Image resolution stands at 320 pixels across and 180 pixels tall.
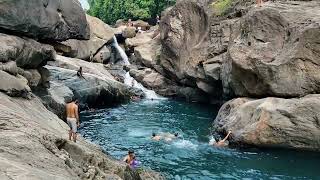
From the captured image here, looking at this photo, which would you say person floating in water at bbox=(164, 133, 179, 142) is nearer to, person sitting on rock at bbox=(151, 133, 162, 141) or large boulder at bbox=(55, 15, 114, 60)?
person sitting on rock at bbox=(151, 133, 162, 141)

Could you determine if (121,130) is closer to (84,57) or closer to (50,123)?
(50,123)

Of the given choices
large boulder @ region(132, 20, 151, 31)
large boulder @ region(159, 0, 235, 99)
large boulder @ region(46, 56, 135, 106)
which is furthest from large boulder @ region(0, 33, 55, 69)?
large boulder @ region(132, 20, 151, 31)

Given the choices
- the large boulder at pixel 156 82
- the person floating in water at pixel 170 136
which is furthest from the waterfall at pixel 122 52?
the person floating in water at pixel 170 136

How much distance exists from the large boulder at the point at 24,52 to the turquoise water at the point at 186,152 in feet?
20.7

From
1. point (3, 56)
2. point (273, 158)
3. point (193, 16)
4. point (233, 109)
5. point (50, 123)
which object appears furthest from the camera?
point (193, 16)

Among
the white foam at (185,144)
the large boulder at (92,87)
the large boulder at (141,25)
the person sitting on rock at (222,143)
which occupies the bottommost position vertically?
the white foam at (185,144)

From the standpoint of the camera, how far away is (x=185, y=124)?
35500 mm

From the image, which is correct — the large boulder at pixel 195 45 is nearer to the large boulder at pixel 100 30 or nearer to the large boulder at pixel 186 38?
the large boulder at pixel 186 38

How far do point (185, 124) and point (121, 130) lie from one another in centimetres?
569

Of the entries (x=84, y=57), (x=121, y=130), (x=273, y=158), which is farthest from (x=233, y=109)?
(x=84, y=57)

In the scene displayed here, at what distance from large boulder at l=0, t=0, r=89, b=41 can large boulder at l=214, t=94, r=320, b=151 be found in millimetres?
12355

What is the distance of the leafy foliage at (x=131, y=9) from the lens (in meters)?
75.5

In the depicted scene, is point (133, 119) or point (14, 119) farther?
point (133, 119)

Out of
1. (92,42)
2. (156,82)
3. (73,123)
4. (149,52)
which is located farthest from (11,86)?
(149,52)
